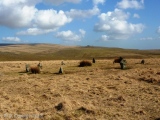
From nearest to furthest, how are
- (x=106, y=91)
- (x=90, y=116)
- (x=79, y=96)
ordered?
(x=90, y=116) < (x=79, y=96) < (x=106, y=91)

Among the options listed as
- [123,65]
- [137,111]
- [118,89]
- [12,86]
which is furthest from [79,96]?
[123,65]

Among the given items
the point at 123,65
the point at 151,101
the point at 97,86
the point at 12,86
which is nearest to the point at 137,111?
the point at 151,101

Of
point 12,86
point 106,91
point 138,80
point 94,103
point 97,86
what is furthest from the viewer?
point 138,80

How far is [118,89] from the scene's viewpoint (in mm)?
19875

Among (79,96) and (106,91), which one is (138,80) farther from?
(79,96)

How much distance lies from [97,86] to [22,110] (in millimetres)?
8045

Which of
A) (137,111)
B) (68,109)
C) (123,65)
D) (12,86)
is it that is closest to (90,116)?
(68,109)

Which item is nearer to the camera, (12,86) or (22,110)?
(22,110)

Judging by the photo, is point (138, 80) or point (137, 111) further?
point (138, 80)

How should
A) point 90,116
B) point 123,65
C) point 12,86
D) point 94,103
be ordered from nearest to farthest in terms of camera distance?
point 90,116, point 94,103, point 12,86, point 123,65

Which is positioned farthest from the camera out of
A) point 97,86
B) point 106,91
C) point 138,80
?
point 138,80

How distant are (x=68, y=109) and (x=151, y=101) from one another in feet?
16.8

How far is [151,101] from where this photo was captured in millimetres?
15938

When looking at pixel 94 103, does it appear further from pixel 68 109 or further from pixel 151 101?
pixel 151 101
